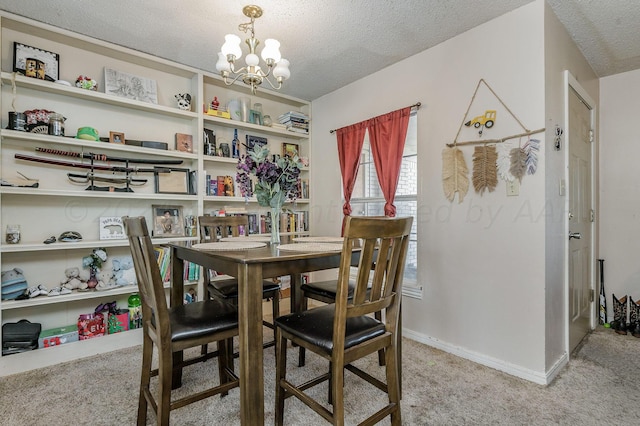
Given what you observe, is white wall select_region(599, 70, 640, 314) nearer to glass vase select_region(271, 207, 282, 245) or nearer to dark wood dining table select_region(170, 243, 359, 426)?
glass vase select_region(271, 207, 282, 245)

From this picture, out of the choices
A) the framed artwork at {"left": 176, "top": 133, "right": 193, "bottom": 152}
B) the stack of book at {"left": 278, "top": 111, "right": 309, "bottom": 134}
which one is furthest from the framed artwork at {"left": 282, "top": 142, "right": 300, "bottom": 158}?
the framed artwork at {"left": 176, "top": 133, "right": 193, "bottom": 152}

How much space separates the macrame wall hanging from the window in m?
0.41

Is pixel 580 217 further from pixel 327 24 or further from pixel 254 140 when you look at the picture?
pixel 254 140

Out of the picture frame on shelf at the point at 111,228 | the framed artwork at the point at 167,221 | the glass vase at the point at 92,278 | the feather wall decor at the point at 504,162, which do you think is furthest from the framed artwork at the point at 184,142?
the feather wall decor at the point at 504,162

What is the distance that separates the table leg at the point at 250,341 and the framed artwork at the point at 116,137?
7.02 feet

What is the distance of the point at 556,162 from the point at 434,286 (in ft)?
4.06

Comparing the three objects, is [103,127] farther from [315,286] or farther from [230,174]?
[315,286]

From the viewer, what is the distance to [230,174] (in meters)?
3.47

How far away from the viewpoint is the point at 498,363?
2133 millimetres

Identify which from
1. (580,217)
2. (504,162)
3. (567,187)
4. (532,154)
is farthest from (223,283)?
(580,217)

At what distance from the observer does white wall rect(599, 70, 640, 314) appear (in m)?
2.94

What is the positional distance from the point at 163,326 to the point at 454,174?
217 cm

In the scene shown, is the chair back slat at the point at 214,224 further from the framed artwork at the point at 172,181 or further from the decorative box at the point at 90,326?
the decorative box at the point at 90,326

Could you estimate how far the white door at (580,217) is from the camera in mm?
2355
